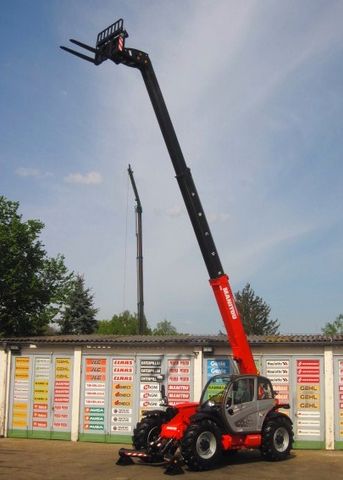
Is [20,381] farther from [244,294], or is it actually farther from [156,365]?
[244,294]

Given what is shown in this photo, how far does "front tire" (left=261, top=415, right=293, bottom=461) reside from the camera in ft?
44.9

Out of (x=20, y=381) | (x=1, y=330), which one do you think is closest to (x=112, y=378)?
(x=20, y=381)

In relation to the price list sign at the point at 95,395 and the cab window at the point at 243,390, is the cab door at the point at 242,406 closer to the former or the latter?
the cab window at the point at 243,390

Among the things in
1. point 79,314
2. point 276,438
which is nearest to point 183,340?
point 276,438

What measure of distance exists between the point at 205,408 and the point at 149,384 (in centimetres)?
449

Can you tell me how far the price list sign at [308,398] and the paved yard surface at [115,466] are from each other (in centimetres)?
69

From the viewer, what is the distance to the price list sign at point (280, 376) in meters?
16.9

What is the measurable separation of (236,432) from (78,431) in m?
6.43

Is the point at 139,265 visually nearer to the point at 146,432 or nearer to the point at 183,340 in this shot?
the point at 183,340

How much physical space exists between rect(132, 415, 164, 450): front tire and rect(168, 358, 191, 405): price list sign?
3.55m

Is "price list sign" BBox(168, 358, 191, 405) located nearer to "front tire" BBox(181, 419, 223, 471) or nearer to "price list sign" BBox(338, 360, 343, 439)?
"price list sign" BBox(338, 360, 343, 439)

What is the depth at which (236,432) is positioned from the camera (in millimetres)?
13320

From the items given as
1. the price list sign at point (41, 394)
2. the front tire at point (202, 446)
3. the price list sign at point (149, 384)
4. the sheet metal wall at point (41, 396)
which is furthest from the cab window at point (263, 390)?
the price list sign at point (41, 394)

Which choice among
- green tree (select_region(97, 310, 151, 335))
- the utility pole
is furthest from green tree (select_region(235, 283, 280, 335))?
the utility pole
